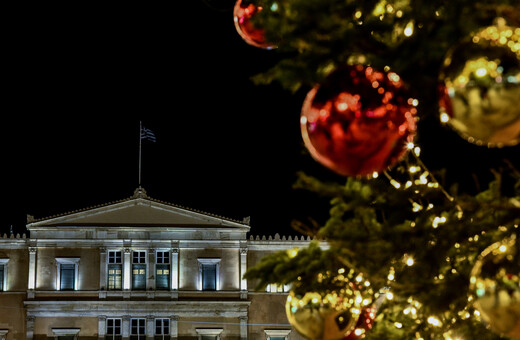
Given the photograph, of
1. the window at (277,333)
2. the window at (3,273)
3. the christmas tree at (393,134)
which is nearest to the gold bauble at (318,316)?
the christmas tree at (393,134)

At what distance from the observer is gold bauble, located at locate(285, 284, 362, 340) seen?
4297 mm

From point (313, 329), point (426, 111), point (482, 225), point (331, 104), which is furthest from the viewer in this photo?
point (482, 225)

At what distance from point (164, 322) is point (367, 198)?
77.3ft

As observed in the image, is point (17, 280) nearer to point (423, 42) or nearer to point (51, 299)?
point (51, 299)

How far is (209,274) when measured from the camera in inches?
1100

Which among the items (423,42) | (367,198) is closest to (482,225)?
(367,198)

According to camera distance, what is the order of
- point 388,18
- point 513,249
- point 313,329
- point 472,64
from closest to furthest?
point 472,64, point 513,249, point 388,18, point 313,329

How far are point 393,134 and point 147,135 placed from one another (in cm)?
2642

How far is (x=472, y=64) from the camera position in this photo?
9.20 feet

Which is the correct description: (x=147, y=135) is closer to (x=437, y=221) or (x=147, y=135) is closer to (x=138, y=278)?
(x=138, y=278)

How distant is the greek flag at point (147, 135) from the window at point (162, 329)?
6.16 metres

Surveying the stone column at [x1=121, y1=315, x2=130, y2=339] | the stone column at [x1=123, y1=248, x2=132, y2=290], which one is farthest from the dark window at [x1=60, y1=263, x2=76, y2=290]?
the stone column at [x1=121, y1=315, x2=130, y2=339]

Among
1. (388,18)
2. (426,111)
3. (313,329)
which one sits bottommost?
(313,329)

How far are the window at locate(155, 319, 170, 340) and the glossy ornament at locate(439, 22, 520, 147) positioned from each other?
82.3ft
